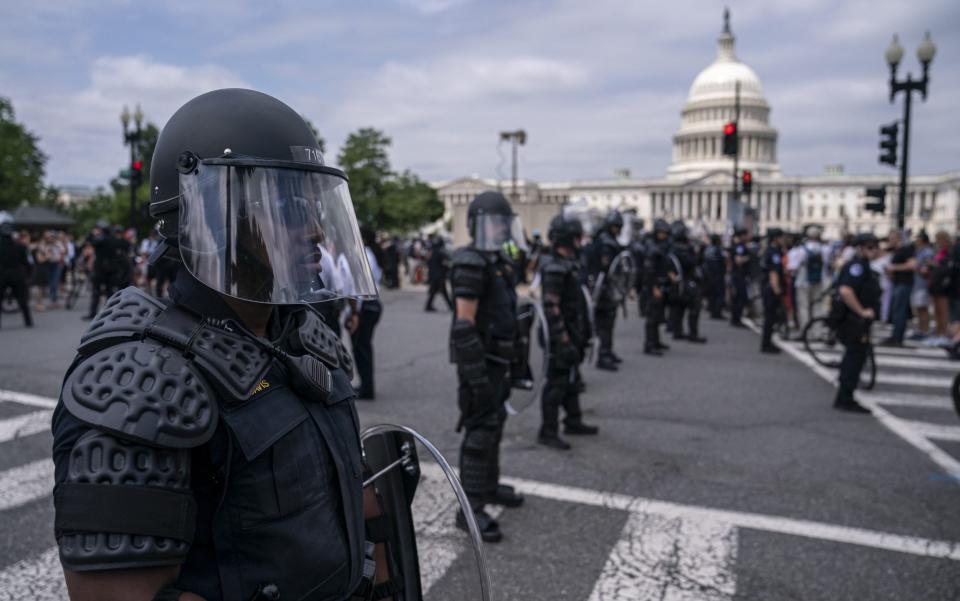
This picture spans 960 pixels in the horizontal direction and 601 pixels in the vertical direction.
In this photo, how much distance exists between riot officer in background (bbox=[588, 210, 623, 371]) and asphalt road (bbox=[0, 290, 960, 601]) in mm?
723

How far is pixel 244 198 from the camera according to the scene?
1515mm

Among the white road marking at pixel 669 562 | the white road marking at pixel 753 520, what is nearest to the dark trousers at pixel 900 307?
the white road marking at pixel 753 520

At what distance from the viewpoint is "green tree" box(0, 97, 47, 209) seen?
149ft

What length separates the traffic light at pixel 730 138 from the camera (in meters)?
21.4

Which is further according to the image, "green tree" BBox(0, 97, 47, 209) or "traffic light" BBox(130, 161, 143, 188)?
"green tree" BBox(0, 97, 47, 209)

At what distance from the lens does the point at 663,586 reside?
11.7 ft

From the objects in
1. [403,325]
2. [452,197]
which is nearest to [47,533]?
[403,325]

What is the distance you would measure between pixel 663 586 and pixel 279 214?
2.92m

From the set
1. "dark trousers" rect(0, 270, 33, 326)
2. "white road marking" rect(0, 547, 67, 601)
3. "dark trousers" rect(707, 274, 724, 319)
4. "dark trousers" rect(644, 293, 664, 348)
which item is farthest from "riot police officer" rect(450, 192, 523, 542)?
"dark trousers" rect(707, 274, 724, 319)

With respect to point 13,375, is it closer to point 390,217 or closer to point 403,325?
point 403,325

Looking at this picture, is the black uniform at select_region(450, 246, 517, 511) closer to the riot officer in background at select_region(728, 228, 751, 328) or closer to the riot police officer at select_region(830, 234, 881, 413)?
the riot police officer at select_region(830, 234, 881, 413)

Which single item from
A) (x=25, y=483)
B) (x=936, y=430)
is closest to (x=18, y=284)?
(x=25, y=483)

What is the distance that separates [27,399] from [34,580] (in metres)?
4.31

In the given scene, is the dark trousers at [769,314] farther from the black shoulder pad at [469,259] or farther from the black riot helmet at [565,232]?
the black shoulder pad at [469,259]
